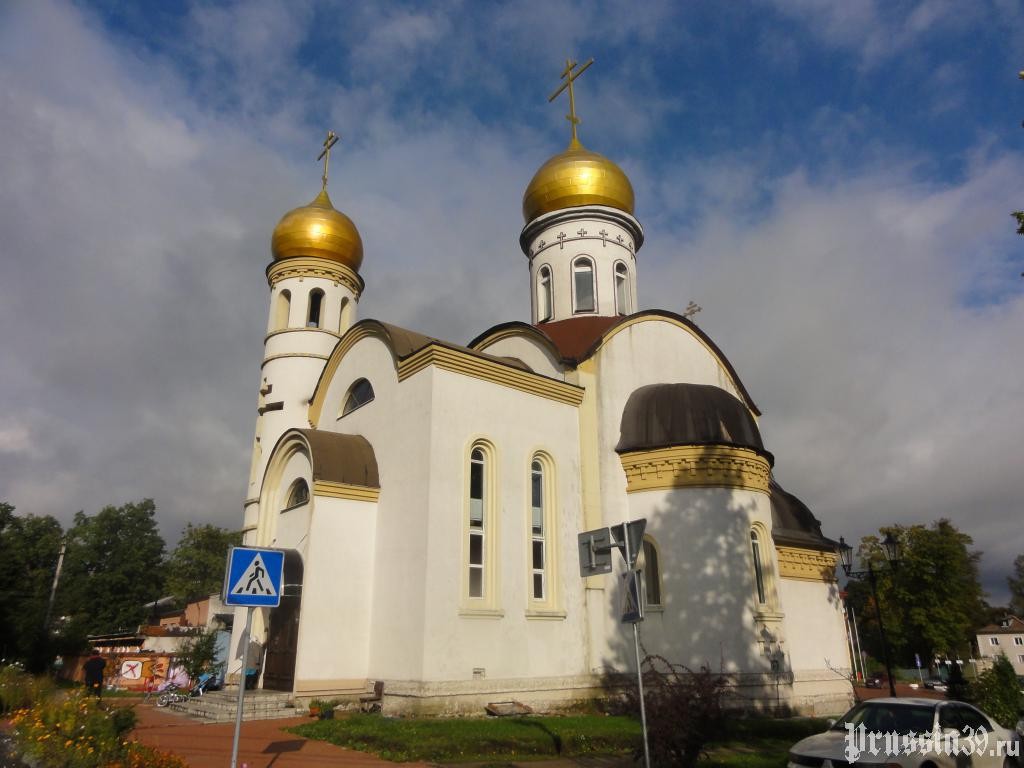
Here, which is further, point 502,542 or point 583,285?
point 583,285

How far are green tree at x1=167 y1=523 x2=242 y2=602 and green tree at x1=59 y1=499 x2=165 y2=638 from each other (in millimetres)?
1629

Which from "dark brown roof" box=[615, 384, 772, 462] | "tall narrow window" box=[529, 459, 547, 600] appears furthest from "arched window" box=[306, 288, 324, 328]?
"dark brown roof" box=[615, 384, 772, 462]

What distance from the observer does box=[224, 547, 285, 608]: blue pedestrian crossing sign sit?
6051mm

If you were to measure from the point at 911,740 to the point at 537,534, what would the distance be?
7.19m

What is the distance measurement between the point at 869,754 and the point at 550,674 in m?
6.44

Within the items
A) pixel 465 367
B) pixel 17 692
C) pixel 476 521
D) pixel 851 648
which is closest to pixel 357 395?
pixel 465 367

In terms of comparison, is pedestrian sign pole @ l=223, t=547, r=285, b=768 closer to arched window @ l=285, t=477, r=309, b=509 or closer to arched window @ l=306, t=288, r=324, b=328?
arched window @ l=285, t=477, r=309, b=509

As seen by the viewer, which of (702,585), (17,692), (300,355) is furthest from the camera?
(300,355)

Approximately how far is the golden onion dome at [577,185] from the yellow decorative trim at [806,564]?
10.0 metres

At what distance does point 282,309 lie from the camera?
65.9 feet

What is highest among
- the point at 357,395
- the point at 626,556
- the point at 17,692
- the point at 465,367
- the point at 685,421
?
the point at 357,395

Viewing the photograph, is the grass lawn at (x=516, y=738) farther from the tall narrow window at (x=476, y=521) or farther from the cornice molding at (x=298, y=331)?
the cornice molding at (x=298, y=331)

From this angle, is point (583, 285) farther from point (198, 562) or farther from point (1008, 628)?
point (1008, 628)

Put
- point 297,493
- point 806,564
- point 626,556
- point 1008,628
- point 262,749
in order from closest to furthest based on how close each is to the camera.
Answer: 1. point 626,556
2. point 262,749
3. point 297,493
4. point 806,564
5. point 1008,628
